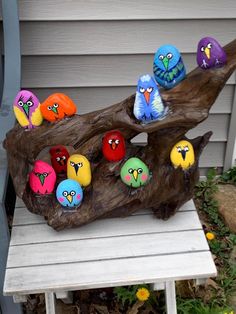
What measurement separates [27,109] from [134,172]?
0.39m

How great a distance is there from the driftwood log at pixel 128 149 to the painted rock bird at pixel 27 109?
0.9 inches

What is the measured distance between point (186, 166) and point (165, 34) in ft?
2.39

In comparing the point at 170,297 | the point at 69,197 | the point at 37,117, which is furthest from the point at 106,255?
the point at 37,117

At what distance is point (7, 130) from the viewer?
1769 millimetres

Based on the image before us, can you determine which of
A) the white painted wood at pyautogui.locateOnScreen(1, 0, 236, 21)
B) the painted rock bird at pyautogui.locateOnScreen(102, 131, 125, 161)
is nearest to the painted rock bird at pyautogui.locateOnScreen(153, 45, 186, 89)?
the painted rock bird at pyautogui.locateOnScreen(102, 131, 125, 161)

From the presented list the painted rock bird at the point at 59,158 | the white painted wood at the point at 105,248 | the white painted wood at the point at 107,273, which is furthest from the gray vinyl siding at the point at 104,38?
the white painted wood at the point at 107,273

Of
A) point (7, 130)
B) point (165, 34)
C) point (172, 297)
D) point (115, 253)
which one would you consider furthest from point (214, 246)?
point (7, 130)

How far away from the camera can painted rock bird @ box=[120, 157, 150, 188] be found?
1615 millimetres

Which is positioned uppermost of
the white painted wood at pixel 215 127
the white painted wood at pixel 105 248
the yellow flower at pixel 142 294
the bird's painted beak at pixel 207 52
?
the bird's painted beak at pixel 207 52

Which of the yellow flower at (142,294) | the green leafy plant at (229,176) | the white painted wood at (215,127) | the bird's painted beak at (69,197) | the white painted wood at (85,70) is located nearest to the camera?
the bird's painted beak at (69,197)

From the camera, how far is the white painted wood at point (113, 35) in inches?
80.9

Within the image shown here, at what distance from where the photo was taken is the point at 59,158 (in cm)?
176

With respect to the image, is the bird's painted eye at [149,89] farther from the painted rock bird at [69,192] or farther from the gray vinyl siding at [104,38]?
the gray vinyl siding at [104,38]

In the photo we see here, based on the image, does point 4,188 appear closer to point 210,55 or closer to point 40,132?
point 40,132
